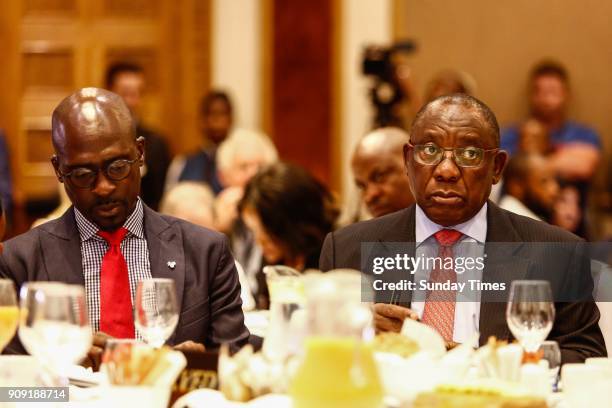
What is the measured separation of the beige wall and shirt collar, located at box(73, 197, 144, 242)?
564cm

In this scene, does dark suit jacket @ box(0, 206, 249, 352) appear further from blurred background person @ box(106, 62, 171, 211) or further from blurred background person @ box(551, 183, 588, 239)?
blurred background person @ box(551, 183, 588, 239)

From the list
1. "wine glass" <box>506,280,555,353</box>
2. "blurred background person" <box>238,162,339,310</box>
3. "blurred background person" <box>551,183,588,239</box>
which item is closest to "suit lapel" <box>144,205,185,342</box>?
"wine glass" <box>506,280,555,353</box>

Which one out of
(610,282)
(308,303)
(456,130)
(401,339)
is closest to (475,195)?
(456,130)

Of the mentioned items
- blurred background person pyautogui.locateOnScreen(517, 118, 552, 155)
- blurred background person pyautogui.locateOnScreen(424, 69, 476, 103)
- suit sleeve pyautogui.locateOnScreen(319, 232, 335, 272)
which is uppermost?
blurred background person pyautogui.locateOnScreen(424, 69, 476, 103)

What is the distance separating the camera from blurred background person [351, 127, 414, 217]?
166 inches

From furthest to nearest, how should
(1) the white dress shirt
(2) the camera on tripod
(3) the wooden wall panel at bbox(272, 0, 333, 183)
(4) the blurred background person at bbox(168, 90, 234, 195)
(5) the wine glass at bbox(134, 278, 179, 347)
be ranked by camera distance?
1. (3) the wooden wall panel at bbox(272, 0, 333, 183)
2. (4) the blurred background person at bbox(168, 90, 234, 195)
3. (2) the camera on tripod
4. (1) the white dress shirt
5. (5) the wine glass at bbox(134, 278, 179, 347)

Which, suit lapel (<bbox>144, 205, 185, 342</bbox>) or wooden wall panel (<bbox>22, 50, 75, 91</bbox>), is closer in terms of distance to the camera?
suit lapel (<bbox>144, 205, 185, 342</bbox>)

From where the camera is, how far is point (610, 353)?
316 centimetres

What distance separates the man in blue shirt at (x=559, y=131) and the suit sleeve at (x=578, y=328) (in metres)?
4.73

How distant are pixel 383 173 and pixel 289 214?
38 cm

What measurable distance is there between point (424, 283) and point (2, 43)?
6094 millimetres

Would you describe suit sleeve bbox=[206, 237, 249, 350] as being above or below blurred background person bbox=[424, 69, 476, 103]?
below

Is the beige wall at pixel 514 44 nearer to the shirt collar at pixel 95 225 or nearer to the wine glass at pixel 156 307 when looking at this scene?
the shirt collar at pixel 95 225

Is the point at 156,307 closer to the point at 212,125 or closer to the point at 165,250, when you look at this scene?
the point at 165,250
